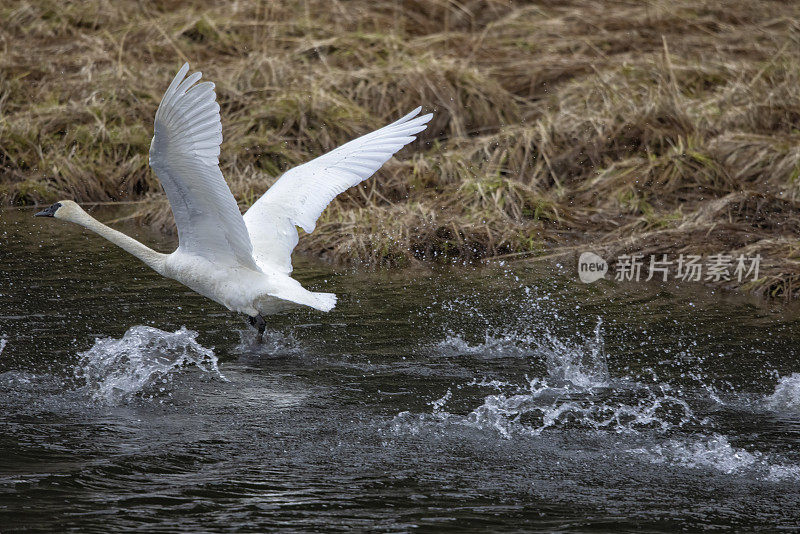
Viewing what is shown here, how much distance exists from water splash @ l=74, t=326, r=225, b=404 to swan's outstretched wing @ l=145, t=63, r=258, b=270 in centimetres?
69

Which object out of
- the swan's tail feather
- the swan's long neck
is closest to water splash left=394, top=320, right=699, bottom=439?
the swan's tail feather

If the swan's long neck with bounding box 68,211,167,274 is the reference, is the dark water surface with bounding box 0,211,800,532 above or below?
below

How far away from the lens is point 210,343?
24.1ft

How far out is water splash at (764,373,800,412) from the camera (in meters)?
5.98

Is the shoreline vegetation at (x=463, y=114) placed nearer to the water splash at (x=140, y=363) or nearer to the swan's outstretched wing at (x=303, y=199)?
the swan's outstretched wing at (x=303, y=199)

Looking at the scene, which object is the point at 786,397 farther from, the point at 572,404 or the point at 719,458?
the point at 572,404

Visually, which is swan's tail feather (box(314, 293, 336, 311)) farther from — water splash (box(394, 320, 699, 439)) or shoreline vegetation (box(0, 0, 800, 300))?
shoreline vegetation (box(0, 0, 800, 300))

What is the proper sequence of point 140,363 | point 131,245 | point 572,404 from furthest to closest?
point 131,245 → point 140,363 → point 572,404

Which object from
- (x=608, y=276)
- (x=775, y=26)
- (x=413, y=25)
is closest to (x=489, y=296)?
(x=608, y=276)

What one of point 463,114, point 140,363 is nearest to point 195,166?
point 140,363

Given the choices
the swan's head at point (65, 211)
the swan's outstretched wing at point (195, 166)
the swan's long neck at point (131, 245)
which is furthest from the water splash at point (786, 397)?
→ the swan's head at point (65, 211)

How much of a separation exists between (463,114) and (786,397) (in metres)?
7.94

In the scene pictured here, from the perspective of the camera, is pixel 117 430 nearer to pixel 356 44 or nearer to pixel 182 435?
pixel 182 435

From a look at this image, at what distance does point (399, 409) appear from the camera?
5.95 meters
